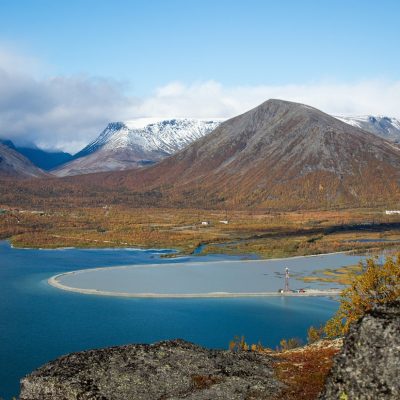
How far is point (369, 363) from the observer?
1597 cm

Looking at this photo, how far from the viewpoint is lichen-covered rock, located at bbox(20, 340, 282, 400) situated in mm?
20312

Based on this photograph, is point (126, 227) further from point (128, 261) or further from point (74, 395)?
point (74, 395)

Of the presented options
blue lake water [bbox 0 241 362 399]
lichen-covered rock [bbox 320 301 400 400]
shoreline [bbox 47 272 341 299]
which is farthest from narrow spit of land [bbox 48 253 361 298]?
lichen-covered rock [bbox 320 301 400 400]

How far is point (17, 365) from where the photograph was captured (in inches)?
2060

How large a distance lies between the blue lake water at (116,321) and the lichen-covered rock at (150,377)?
26282 mm

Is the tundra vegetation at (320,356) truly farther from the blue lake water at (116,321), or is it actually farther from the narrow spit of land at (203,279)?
the narrow spit of land at (203,279)

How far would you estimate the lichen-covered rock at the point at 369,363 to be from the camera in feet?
51.4

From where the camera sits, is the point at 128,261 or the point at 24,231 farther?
the point at 24,231

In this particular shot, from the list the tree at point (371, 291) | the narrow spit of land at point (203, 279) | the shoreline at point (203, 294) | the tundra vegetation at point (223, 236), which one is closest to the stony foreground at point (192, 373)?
the tree at point (371, 291)

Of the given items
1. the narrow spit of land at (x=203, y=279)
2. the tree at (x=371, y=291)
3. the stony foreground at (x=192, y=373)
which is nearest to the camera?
the stony foreground at (x=192, y=373)

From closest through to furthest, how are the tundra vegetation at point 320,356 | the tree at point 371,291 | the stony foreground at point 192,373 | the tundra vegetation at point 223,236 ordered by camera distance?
the stony foreground at point 192,373 → the tundra vegetation at point 320,356 → the tree at point 371,291 → the tundra vegetation at point 223,236

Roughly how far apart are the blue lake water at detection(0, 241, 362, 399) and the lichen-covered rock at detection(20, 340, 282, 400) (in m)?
26.3

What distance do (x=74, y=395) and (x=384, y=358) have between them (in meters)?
10.4

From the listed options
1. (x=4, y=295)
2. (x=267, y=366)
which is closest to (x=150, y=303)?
(x=4, y=295)
